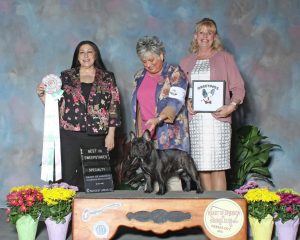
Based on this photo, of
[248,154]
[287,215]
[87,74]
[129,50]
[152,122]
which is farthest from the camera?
[129,50]

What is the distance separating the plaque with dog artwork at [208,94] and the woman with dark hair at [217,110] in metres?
0.04

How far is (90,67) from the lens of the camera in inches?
142

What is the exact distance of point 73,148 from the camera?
3.53 meters

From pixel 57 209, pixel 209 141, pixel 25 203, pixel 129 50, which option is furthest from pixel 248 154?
pixel 25 203

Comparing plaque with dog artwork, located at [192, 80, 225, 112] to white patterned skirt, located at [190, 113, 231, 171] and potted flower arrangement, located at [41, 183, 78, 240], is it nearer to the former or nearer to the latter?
white patterned skirt, located at [190, 113, 231, 171]

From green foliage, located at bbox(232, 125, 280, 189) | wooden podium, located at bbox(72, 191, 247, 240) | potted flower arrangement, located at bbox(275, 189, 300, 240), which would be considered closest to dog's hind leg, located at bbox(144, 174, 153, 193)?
wooden podium, located at bbox(72, 191, 247, 240)

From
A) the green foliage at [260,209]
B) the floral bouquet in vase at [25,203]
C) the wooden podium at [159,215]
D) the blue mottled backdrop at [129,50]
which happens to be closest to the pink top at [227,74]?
the green foliage at [260,209]

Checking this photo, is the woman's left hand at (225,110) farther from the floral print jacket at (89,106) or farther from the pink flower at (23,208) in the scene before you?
the pink flower at (23,208)

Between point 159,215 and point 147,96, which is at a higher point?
point 147,96

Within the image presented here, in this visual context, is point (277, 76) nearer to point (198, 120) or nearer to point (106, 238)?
point (198, 120)

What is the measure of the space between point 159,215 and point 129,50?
7.54 ft

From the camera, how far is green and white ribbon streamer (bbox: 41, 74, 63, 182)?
11.4ft

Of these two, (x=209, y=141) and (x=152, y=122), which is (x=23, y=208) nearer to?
(x=152, y=122)

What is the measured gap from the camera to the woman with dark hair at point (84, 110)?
138 inches
